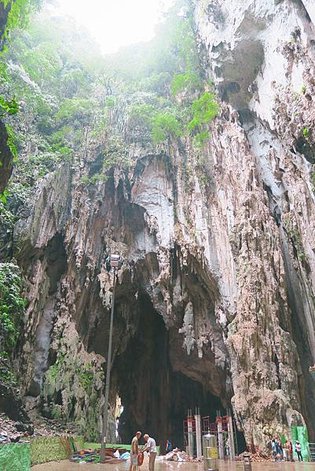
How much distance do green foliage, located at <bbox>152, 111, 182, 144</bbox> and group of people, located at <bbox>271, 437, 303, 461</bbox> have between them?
1497 centimetres

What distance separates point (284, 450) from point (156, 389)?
14.2 metres

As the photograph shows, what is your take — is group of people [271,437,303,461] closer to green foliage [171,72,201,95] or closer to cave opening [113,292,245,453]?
cave opening [113,292,245,453]

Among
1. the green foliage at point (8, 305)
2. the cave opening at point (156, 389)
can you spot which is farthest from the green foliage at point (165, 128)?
the green foliage at point (8, 305)

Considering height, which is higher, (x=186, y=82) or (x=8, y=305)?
(x=186, y=82)

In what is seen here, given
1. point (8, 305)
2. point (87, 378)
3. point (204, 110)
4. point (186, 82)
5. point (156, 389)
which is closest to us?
point (8, 305)

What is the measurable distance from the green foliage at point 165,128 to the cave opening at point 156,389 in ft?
34.0

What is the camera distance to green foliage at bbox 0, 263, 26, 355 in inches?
503

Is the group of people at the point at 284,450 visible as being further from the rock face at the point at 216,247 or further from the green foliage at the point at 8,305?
the green foliage at the point at 8,305

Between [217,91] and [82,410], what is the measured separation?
1629 centimetres

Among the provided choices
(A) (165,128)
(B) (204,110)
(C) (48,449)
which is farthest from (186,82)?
(C) (48,449)

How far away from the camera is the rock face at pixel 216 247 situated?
46.9ft

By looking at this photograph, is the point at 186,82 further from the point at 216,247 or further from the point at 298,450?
the point at 298,450

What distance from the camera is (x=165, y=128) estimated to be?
2133 cm

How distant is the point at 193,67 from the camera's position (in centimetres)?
2273
